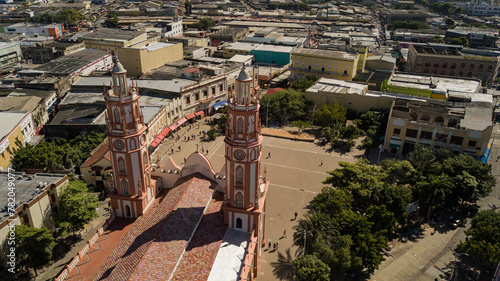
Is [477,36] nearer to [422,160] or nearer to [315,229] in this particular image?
[422,160]

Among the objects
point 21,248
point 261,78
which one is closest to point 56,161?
point 21,248

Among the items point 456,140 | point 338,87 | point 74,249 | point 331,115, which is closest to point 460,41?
point 338,87

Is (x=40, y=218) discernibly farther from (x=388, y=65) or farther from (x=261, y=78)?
(x=388, y=65)

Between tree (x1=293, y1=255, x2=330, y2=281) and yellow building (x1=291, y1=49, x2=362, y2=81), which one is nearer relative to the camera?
tree (x1=293, y1=255, x2=330, y2=281)

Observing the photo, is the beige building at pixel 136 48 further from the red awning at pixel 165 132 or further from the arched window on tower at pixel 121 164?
the arched window on tower at pixel 121 164

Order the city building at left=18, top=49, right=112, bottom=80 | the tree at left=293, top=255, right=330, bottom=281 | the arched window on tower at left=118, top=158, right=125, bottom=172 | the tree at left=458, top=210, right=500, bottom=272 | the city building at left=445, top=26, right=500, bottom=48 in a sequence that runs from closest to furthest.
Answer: the tree at left=293, top=255, right=330, bottom=281
the arched window on tower at left=118, top=158, right=125, bottom=172
the tree at left=458, top=210, right=500, bottom=272
the city building at left=18, top=49, right=112, bottom=80
the city building at left=445, top=26, right=500, bottom=48

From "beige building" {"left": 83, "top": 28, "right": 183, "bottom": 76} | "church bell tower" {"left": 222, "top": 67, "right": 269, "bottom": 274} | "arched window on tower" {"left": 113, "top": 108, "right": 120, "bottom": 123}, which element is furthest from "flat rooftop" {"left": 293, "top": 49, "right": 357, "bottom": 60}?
"arched window on tower" {"left": 113, "top": 108, "right": 120, "bottom": 123}

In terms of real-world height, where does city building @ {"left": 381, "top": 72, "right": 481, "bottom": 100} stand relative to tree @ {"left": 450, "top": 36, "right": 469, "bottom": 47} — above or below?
below

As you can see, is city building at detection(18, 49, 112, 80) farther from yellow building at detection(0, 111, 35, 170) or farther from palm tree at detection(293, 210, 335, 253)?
palm tree at detection(293, 210, 335, 253)
